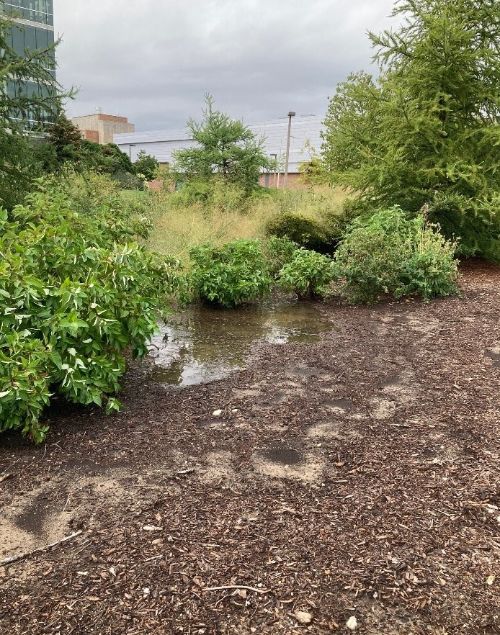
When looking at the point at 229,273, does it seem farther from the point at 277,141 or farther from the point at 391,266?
the point at 277,141

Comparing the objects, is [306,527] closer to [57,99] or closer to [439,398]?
→ [439,398]

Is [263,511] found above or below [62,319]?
below

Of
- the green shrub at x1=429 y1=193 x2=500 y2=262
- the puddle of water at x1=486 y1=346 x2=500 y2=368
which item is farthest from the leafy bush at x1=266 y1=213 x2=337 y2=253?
the puddle of water at x1=486 y1=346 x2=500 y2=368

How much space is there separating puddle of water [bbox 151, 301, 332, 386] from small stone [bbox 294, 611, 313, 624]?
109 inches

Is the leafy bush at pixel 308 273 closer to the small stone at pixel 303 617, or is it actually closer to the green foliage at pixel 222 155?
the small stone at pixel 303 617

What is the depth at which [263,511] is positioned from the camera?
2607 millimetres

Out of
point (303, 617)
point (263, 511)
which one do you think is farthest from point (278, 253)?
point (303, 617)

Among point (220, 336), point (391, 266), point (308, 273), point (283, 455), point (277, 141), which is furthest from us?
point (277, 141)

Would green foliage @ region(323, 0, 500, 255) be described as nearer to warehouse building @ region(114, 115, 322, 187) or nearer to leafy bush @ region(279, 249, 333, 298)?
A: leafy bush @ region(279, 249, 333, 298)

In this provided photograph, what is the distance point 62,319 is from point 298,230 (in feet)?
26.1

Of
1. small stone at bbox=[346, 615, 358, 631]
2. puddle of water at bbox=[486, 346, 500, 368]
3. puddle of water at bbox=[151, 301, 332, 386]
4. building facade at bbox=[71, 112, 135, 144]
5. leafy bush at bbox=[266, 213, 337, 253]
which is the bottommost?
puddle of water at bbox=[151, 301, 332, 386]

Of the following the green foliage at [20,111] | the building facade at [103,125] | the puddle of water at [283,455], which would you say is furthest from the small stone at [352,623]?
the building facade at [103,125]

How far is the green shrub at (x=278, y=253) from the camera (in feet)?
31.0

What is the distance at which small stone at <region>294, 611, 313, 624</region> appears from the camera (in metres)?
1.95
